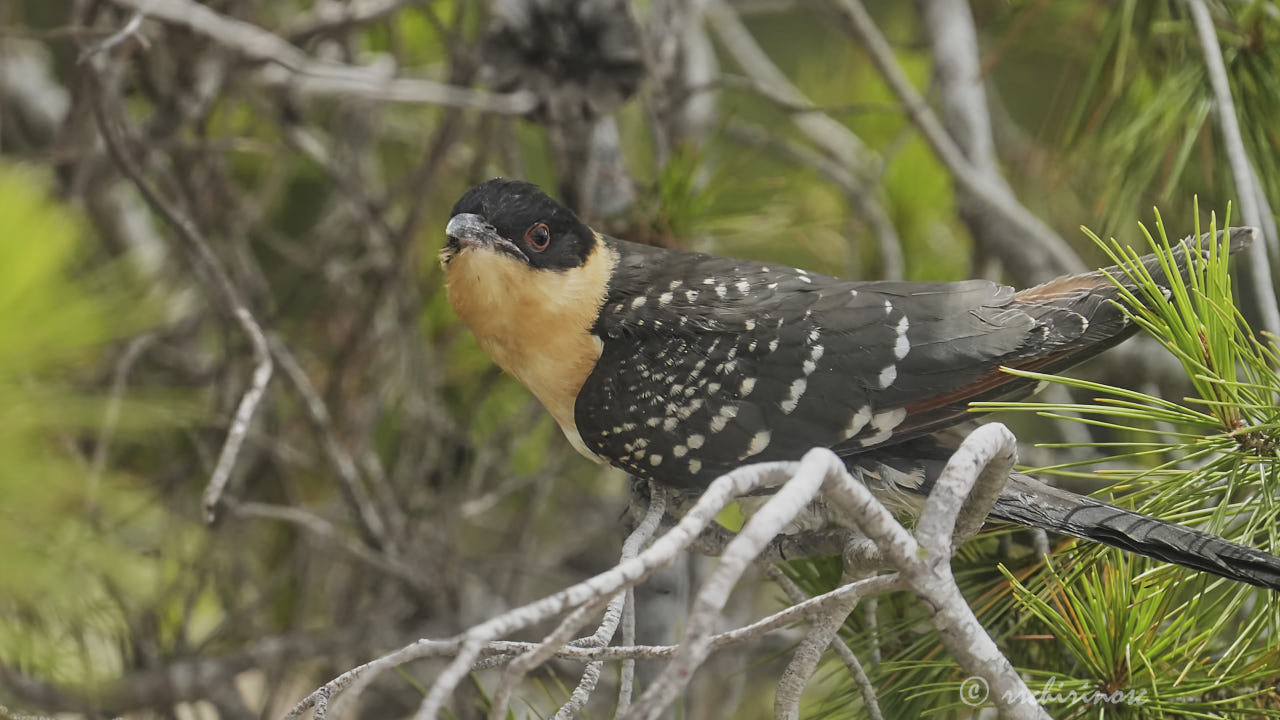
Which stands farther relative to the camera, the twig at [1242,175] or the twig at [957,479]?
the twig at [1242,175]

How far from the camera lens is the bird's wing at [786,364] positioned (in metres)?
1.29

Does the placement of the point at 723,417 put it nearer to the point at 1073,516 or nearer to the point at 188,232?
the point at 1073,516

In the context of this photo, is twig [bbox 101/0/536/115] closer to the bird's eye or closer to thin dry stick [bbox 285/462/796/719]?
the bird's eye

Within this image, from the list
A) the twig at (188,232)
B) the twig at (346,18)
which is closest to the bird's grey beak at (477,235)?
the twig at (188,232)

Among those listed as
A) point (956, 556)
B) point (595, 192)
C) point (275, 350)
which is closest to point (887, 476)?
point (956, 556)

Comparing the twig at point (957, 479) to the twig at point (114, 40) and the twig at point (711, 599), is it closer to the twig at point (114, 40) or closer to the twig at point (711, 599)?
the twig at point (711, 599)

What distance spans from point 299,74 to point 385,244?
499 millimetres

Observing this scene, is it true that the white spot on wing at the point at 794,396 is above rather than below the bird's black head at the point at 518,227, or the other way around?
below

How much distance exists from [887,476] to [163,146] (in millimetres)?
1356

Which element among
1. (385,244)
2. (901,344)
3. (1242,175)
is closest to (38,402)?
(901,344)

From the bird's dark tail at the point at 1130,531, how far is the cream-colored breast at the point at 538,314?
0.56 metres

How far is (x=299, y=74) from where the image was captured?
1.67 metres

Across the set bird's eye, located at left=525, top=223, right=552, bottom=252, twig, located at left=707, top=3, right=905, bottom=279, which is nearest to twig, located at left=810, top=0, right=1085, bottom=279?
twig, located at left=707, top=3, right=905, bottom=279

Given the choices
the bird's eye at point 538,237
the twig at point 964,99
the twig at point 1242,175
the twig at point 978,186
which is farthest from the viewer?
the twig at point 964,99
